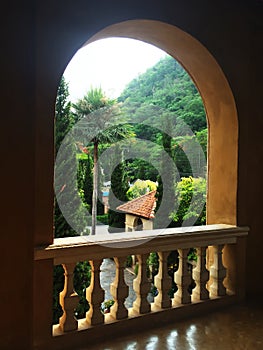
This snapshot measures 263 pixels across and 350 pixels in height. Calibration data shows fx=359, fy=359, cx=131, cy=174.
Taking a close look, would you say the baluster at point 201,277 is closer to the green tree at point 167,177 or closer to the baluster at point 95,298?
the baluster at point 95,298

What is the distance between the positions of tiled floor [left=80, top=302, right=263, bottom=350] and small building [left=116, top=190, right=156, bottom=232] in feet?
4.76

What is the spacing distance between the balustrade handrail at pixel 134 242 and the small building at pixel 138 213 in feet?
3.82

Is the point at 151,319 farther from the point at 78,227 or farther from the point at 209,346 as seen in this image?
the point at 78,227

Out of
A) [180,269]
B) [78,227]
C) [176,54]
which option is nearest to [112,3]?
[176,54]

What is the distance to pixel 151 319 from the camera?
2348mm

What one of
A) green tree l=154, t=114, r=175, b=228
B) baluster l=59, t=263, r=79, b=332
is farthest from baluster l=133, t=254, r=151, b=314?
green tree l=154, t=114, r=175, b=228

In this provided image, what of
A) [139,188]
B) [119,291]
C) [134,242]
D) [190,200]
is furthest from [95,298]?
[190,200]

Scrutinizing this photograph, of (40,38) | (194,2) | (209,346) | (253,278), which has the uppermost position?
(194,2)

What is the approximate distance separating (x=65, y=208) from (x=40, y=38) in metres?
3.66

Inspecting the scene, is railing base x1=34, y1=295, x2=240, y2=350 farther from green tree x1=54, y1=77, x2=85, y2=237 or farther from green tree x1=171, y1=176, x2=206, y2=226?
green tree x1=171, y1=176, x2=206, y2=226

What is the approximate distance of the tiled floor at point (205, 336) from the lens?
2078 mm

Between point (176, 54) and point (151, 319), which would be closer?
point (151, 319)

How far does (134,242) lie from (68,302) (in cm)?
53

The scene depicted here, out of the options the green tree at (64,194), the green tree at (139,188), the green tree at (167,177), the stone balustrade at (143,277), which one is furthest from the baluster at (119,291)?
the green tree at (167,177)
